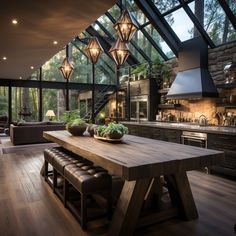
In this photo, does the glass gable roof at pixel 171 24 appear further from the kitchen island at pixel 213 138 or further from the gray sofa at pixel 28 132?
the gray sofa at pixel 28 132

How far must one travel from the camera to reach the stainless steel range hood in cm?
587

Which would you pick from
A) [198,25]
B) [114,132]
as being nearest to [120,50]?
[114,132]

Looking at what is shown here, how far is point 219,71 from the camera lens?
623 centimetres

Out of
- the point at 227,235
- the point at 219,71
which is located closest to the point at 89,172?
the point at 227,235

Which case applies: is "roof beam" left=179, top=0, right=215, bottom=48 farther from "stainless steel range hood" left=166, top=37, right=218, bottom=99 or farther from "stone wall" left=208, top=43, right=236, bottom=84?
"stainless steel range hood" left=166, top=37, right=218, bottom=99

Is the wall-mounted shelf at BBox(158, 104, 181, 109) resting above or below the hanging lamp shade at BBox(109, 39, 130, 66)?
below

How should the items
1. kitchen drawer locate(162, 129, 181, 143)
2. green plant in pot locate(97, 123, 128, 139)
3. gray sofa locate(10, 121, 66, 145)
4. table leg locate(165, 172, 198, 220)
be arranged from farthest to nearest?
gray sofa locate(10, 121, 66, 145), kitchen drawer locate(162, 129, 181, 143), green plant in pot locate(97, 123, 128, 139), table leg locate(165, 172, 198, 220)

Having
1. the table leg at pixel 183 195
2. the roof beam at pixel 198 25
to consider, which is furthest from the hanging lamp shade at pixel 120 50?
the roof beam at pixel 198 25

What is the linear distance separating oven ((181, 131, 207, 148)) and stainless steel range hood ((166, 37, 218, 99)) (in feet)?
3.68

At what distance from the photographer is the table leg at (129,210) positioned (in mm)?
2322

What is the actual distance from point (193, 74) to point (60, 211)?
16.2 ft

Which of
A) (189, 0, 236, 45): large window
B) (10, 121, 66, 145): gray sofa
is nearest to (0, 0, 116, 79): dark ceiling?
(10, 121, 66, 145): gray sofa

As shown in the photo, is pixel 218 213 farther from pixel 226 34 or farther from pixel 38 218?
pixel 226 34

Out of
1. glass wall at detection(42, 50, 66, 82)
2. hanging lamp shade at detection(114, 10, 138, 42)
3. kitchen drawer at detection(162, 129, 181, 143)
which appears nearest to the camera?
hanging lamp shade at detection(114, 10, 138, 42)
